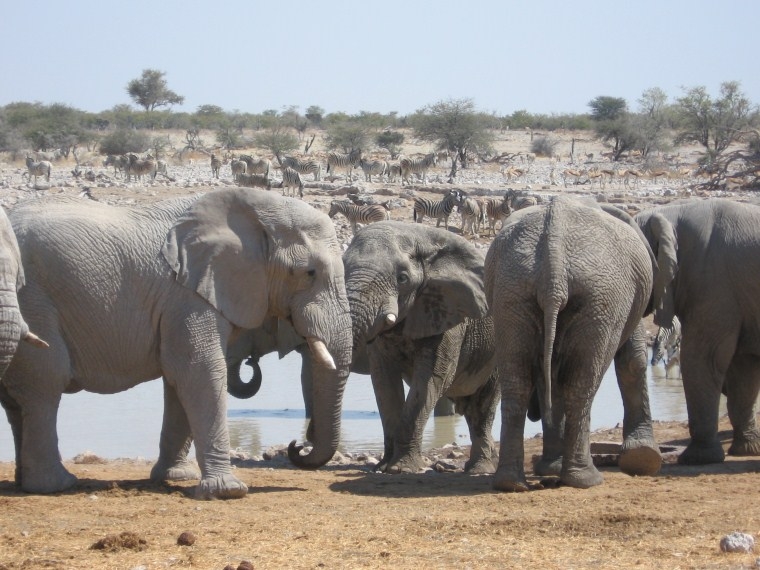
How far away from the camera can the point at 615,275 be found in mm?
7016

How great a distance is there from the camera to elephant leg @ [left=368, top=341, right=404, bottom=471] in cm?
856

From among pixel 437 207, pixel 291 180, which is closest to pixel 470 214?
pixel 437 207

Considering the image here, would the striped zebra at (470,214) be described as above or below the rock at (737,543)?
above

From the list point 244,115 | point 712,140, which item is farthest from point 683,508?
point 244,115

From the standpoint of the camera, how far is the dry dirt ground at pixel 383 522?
17.1 feet

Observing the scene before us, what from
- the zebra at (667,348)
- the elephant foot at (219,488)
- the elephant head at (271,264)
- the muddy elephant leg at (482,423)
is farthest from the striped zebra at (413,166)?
the elephant foot at (219,488)

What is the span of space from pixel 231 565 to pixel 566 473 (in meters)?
2.51

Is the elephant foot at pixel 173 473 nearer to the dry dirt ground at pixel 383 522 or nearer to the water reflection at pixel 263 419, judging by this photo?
the dry dirt ground at pixel 383 522

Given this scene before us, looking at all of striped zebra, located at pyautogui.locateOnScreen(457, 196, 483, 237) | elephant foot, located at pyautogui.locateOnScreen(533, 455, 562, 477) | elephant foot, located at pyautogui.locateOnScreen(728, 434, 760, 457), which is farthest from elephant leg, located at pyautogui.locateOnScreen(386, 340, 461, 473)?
striped zebra, located at pyautogui.locateOnScreen(457, 196, 483, 237)

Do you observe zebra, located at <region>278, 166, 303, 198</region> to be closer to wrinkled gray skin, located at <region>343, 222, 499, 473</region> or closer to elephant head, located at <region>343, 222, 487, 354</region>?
wrinkled gray skin, located at <region>343, 222, 499, 473</region>

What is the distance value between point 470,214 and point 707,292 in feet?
64.7

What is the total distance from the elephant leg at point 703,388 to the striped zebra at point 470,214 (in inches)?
770

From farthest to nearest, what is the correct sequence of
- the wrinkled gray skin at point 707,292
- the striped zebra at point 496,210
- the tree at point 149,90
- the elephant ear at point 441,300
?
1. the tree at point 149,90
2. the striped zebra at point 496,210
3. the elephant ear at point 441,300
4. the wrinkled gray skin at point 707,292

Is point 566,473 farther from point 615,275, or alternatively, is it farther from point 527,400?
point 615,275
